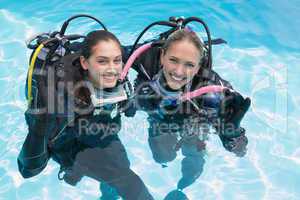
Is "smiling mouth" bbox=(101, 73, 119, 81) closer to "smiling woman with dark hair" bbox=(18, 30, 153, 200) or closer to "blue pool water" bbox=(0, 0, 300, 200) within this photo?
"smiling woman with dark hair" bbox=(18, 30, 153, 200)

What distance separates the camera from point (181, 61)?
3191mm

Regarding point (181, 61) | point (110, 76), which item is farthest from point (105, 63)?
point (181, 61)

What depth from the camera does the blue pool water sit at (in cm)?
448

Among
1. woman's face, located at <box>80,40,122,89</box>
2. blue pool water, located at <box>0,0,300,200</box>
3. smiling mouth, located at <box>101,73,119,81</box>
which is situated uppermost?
woman's face, located at <box>80,40,122,89</box>

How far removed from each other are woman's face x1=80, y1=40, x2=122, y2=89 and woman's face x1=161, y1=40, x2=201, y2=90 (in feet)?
1.34

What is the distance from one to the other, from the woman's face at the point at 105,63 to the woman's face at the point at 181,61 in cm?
41

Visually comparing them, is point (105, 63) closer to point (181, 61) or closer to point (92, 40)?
point (92, 40)

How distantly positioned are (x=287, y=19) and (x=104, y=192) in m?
4.47

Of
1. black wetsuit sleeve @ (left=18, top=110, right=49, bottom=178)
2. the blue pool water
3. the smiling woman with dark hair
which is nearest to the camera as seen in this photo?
black wetsuit sleeve @ (left=18, top=110, right=49, bottom=178)

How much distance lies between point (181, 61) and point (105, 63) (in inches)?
23.5

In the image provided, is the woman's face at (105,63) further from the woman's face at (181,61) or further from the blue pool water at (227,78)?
the blue pool water at (227,78)

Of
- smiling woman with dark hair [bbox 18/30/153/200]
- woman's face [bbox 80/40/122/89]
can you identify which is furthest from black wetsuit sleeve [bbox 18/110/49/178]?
woman's face [bbox 80/40/122/89]

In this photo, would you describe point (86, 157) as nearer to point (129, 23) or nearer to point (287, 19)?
point (129, 23)

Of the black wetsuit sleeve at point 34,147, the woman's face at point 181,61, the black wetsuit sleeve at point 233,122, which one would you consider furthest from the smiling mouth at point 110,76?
the black wetsuit sleeve at point 233,122
